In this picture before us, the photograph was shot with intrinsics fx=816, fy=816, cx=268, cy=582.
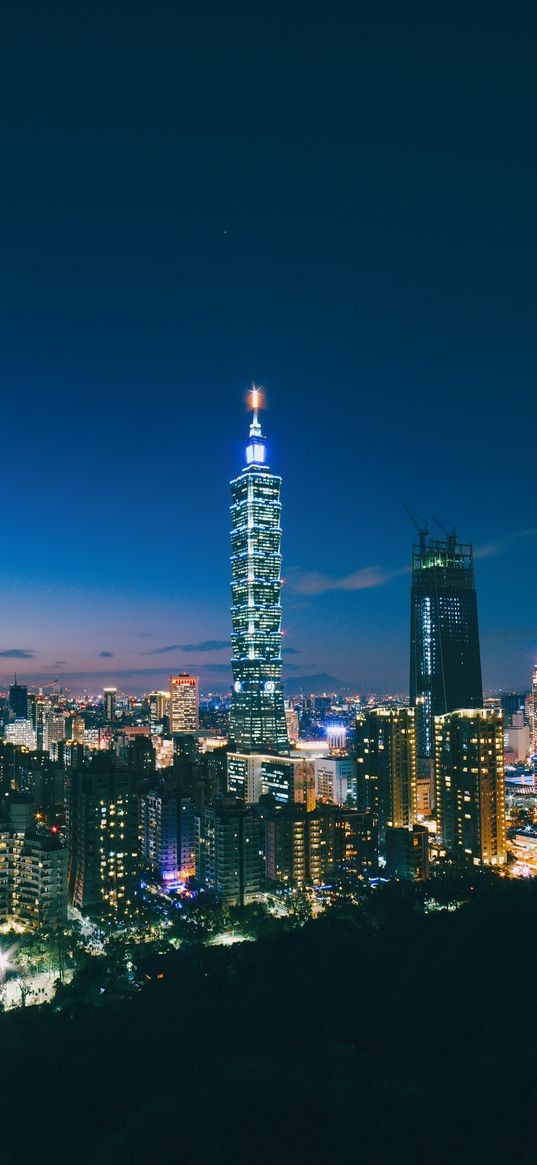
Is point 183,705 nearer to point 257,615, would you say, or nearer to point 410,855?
point 257,615

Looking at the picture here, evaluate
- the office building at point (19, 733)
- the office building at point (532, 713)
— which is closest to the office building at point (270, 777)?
the office building at point (532, 713)

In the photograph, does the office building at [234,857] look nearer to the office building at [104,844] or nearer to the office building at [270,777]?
the office building at [104,844]

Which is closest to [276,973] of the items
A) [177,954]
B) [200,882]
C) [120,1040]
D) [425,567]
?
[177,954]

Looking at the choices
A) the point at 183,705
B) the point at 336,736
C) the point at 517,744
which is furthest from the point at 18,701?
the point at 517,744

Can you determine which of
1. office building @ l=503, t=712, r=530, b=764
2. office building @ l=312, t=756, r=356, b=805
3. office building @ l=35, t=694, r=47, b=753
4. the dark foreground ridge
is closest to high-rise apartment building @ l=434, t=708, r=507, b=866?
the dark foreground ridge

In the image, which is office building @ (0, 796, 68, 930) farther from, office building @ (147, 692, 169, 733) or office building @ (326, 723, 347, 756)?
office building @ (147, 692, 169, 733)

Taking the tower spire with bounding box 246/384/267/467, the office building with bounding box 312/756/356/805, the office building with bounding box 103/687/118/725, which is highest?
the tower spire with bounding box 246/384/267/467
